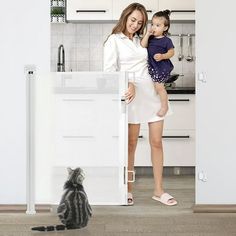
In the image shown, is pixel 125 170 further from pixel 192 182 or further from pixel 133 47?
pixel 192 182

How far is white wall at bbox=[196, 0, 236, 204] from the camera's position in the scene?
13.3ft

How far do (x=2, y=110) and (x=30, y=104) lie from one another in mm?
230

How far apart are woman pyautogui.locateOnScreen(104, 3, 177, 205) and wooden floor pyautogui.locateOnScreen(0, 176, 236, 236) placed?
0.20m

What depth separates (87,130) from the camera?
3906 mm

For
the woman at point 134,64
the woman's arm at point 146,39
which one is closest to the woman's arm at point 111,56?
the woman at point 134,64

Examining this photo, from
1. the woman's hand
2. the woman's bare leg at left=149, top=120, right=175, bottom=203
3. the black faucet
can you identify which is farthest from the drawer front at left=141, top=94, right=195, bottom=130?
the woman's hand

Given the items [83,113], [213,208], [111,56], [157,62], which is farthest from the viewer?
[157,62]

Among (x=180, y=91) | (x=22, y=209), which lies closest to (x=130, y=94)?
(x=22, y=209)

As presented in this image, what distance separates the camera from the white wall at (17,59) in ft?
13.0

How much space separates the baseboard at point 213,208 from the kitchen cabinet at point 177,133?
172 cm

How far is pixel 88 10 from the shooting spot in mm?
5957

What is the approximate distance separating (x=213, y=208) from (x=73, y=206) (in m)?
→ 1.09

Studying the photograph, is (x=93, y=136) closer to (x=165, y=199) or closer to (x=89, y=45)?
(x=165, y=199)

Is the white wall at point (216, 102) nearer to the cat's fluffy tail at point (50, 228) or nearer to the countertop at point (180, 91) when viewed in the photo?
the cat's fluffy tail at point (50, 228)
